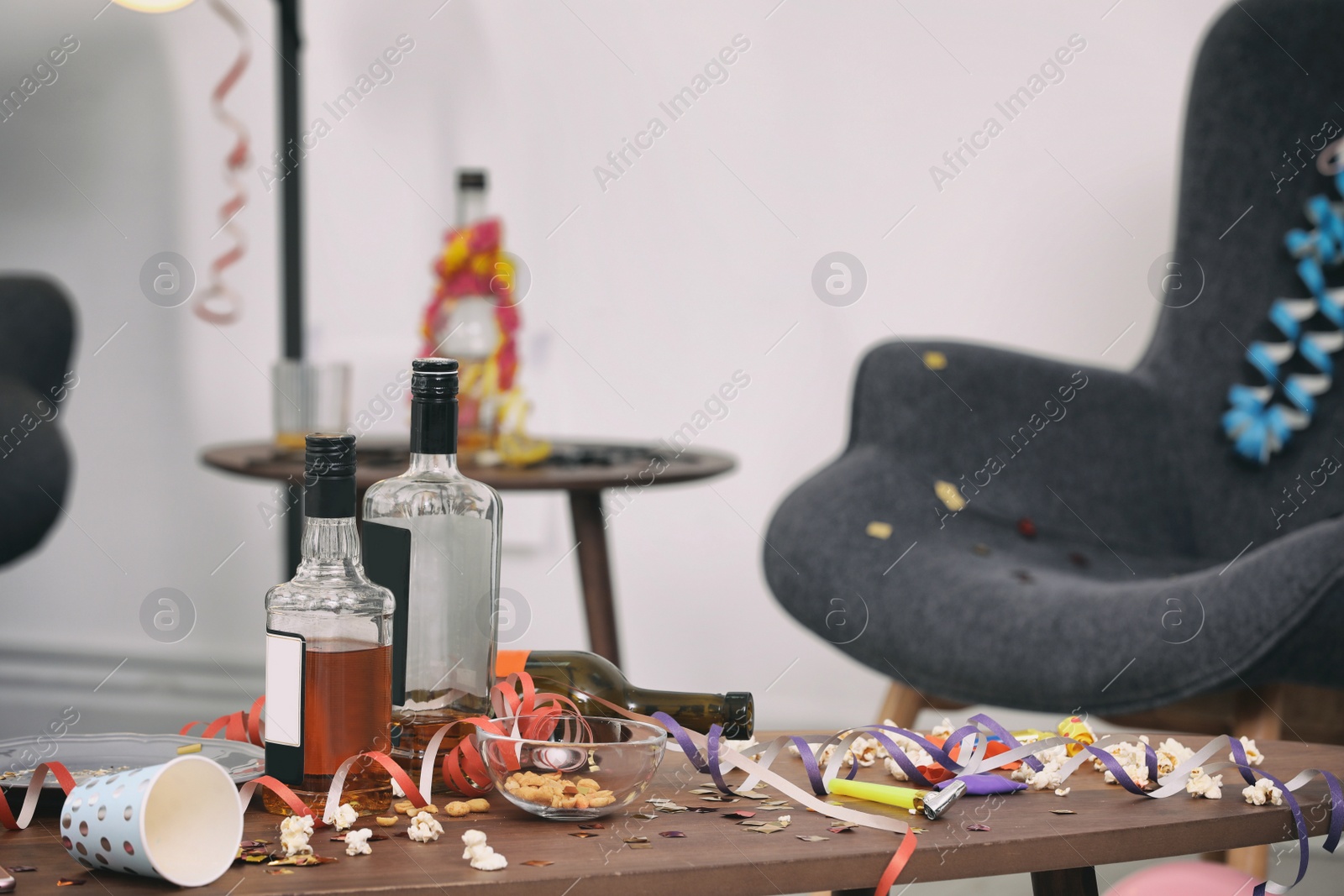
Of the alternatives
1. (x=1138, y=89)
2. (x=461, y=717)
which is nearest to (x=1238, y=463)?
(x=1138, y=89)

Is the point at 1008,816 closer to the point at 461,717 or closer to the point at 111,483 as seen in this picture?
the point at 461,717

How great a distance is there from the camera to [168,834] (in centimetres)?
48

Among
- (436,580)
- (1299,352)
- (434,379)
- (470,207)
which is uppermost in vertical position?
(470,207)

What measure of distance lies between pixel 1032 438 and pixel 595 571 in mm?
609

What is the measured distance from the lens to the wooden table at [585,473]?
1.46 metres

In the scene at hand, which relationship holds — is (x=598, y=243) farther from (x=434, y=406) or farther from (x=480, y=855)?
(x=480, y=855)

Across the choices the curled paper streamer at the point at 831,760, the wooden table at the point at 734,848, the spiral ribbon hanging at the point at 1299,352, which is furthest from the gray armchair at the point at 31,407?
the spiral ribbon hanging at the point at 1299,352

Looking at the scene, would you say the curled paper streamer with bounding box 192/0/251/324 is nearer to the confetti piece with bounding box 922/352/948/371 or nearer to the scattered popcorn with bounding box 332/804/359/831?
the confetti piece with bounding box 922/352/948/371

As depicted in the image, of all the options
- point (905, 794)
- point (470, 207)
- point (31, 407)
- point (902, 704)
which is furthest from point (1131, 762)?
point (31, 407)

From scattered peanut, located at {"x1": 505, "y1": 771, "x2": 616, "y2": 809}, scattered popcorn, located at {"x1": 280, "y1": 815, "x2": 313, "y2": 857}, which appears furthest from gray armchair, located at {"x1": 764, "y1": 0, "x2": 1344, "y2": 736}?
scattered popcorn, located at {"x1": 280, "y1": 815, "x2": 313, "y2": 857}

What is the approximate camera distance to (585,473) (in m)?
1.49

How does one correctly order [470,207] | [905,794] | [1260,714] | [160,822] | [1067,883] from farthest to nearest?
[470,207], [1260,714], [1067,883], [905,794], [160,822]

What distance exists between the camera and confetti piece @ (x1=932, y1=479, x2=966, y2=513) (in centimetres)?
150

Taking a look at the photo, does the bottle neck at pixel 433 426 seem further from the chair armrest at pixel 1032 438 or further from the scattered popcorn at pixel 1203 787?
the chair armrest at pixel 1032 438
